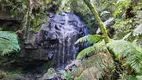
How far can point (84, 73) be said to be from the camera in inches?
61.9

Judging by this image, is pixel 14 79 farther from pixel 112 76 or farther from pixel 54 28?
pixel 112 76

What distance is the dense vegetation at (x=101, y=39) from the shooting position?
4.40 feet

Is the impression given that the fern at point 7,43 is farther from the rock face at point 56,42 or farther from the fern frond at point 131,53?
the rock face at point 56,42

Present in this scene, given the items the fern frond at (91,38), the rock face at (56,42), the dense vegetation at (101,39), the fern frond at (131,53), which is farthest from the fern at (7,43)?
the rock face at (56,42)

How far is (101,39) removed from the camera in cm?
203

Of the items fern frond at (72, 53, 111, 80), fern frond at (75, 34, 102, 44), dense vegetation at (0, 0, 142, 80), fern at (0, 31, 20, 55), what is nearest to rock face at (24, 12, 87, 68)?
dense vegetation at (0, 0, 142, 80)

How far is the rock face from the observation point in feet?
20.2

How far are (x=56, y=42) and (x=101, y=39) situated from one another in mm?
4743

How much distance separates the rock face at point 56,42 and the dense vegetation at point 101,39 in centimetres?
46

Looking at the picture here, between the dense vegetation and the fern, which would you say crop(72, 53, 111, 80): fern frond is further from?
the fern

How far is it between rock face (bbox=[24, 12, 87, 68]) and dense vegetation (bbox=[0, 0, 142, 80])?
18.0 inches

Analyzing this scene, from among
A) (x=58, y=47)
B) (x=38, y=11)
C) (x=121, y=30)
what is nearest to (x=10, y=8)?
(x=38, y=11)

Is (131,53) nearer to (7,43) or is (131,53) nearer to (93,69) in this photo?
(93,69)

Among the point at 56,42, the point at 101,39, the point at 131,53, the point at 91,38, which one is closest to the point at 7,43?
the point at 131,53
